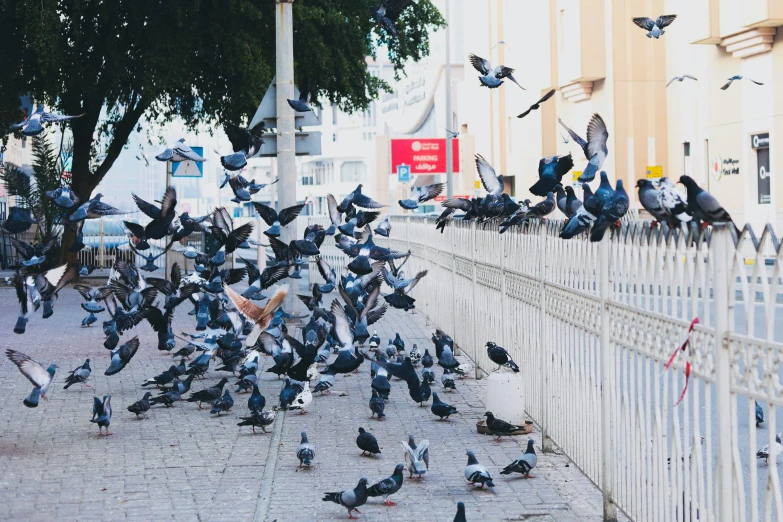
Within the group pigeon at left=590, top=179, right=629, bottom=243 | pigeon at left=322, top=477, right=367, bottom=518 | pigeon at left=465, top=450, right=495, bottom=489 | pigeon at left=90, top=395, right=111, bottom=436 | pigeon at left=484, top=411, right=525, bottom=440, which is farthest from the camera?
pigeon at left=90, top=395, right=111, bottom=436

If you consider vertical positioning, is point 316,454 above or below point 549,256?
below

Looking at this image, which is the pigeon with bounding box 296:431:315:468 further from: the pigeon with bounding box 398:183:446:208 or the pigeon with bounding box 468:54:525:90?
the pigeon with bounding box 398:183:446:208

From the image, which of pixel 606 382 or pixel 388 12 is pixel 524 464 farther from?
pixel 388 12

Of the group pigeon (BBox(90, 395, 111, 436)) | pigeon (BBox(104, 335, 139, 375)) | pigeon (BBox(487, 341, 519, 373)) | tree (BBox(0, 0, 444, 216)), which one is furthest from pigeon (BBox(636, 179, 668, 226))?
tree (BBox(0, 0, 444, 216))

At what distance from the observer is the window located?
132 metres

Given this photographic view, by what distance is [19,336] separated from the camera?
16703 millimetres

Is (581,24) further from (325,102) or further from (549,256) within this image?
(549,256)

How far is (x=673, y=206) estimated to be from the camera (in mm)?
5277

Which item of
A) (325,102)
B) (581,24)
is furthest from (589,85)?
(325,102)

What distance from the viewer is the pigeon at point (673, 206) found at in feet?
17.0

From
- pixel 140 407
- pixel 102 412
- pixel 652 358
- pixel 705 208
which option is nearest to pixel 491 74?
pixel 140 407

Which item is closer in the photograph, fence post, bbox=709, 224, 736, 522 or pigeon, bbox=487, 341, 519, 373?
fence post, bbox=709, 224, 736, 522

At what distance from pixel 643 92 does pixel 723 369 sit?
4048 centimetres

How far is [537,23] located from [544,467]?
1730 inches
